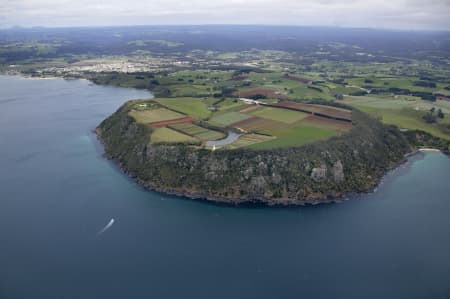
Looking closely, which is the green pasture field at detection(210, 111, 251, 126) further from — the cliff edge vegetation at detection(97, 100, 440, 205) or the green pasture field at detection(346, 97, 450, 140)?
the green pasture field at detection(346, 97, 450, 140)

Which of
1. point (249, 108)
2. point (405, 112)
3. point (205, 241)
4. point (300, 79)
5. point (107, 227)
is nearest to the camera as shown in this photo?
point (205, 241)

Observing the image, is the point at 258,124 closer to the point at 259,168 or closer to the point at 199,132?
the point at 199,132

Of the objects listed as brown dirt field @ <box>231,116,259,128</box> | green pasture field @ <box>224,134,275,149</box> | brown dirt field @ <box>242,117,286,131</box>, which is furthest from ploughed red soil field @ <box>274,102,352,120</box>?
green pasture field @ <box>224,134,275,149</box>

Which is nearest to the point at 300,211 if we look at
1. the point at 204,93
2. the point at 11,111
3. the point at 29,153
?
the point at 29,153

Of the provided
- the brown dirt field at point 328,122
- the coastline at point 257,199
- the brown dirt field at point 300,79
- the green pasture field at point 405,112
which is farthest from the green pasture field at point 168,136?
the brown dirt field at point 300,79

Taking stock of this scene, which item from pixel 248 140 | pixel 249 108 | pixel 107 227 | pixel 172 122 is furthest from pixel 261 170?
pixel 249 108

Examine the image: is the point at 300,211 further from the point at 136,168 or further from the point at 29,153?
the point at 29,153
